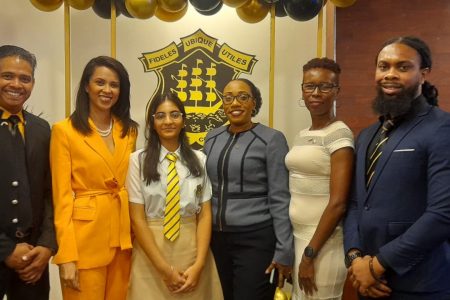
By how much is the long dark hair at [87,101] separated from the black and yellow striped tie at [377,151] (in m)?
1.22

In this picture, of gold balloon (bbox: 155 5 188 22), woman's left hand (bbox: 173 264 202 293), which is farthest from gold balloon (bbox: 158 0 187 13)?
woman's left hand (bbox: 173 264 202 293)

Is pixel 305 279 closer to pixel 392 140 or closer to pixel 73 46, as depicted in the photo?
pixel 392 140

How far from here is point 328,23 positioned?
3406 millimetres

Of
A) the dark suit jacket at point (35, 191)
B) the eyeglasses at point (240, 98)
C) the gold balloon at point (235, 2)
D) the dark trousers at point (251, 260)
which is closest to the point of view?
the dark suit jacket at point (35, 191)

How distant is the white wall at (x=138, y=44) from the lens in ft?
11.1

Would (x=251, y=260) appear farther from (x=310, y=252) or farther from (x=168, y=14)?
(x=168, y=14)

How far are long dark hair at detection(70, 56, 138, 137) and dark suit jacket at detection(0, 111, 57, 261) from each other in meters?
0.19

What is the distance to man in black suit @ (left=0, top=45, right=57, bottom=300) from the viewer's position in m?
1.99

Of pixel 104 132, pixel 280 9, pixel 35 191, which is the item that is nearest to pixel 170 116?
pixel 104 132

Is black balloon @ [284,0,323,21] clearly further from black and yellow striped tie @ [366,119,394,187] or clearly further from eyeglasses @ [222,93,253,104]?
black and yellow striped tie @ [366,119,394,187]

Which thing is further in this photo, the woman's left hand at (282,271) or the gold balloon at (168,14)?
the gold balloon at (168,14)

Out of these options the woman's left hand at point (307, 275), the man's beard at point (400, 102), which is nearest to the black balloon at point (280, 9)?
the man's beard at point (400, 102)

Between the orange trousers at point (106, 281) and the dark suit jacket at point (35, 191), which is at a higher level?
the dark suit jacket at point (35, 191)

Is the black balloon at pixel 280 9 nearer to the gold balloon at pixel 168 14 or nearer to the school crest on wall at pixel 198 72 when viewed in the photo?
the school crest on wall at pixel 198 72
